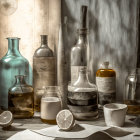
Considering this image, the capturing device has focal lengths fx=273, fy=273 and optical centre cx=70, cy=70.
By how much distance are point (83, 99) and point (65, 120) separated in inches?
5.7

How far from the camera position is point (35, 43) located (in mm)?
1406

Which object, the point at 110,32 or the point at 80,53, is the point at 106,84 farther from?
the point at 110,32

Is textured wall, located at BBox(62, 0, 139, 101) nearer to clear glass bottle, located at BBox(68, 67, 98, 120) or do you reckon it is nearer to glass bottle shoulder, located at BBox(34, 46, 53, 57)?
glass bottle shoulder, located at BBox(34, 46, 53, 57)

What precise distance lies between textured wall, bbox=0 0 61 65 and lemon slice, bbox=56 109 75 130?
0.51 meters

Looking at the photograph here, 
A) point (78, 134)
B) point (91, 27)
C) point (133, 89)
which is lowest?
point (78, 134)

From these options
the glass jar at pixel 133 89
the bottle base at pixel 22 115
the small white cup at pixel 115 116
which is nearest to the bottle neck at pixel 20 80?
the bottle base at pixel 22 115

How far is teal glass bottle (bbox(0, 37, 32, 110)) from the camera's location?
1.26m

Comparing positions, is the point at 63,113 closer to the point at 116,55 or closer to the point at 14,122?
the point at 14,122

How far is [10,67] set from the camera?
1.28m

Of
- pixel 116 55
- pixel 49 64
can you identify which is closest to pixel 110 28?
pixel 116 55

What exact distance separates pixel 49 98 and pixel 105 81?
283 mm

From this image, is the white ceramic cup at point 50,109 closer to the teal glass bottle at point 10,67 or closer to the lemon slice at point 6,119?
the lemon slice at point 6,119

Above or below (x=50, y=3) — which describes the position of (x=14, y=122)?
below

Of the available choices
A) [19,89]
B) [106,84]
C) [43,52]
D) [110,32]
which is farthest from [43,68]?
[110,32]
